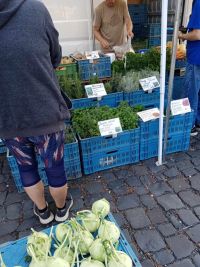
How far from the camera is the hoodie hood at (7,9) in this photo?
4.88 ft

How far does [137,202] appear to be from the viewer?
2.77 metres

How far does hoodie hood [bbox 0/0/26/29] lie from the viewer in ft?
4.88

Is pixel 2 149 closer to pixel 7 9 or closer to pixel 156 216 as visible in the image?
pixel 156 216

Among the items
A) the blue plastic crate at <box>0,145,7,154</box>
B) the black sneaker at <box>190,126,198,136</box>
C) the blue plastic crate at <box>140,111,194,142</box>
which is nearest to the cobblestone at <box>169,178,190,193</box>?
the blue plastic crate at <box>140,111,194,142</box>

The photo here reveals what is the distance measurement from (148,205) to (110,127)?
3.10 ft

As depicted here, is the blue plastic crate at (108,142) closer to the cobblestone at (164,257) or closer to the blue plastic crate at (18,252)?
the cobblestone at (164,257)

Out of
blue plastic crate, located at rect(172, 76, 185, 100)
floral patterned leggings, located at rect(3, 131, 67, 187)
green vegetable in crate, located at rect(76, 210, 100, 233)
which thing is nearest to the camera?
green vegetable in crate, located at rect(76, 210, 100, 233)

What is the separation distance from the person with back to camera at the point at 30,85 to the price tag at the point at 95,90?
64.5 inches

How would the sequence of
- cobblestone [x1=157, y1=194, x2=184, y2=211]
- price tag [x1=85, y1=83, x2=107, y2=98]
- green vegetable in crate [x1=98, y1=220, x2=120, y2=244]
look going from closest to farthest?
green vegetable in crate [x1=98, y1=220, x2=120, y2=244]
cobblestone [x1=157, y1=194, x2=184, y2=211]
price tag [x1=85, y1=83, x2=107, y2=98]

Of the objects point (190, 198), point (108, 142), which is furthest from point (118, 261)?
point (108, 142)

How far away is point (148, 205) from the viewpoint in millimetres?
2725

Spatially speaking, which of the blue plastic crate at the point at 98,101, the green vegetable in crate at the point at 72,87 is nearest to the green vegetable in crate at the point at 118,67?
the blue plastic crate at the point at 98,101

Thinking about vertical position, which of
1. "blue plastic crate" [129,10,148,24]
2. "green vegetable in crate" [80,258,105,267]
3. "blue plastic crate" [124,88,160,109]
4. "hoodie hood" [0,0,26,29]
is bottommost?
"blue plastic crate" [124,88,160,109]

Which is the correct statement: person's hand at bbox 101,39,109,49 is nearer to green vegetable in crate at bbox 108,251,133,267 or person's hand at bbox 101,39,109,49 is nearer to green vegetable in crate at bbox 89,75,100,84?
green vegetable in crate at bbox 89,75,100,84
